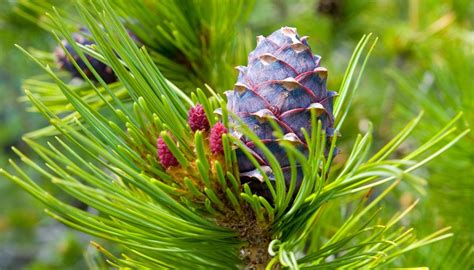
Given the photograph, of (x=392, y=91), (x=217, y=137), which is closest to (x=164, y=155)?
(x=217, y=137)

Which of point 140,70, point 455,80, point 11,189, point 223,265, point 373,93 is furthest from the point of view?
point 11,189

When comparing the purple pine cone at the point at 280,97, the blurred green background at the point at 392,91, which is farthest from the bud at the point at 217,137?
the blurred green background at the point at 392,91

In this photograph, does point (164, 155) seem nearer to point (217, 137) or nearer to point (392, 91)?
point (217, 137)

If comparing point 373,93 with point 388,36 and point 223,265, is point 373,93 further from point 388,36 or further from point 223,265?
point 223,265

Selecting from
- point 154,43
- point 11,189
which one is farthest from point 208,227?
point 11,189

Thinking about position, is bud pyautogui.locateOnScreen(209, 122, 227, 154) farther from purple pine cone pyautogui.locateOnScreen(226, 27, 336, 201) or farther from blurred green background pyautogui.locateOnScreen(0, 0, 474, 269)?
blurred green background pyautogui.locateOnScreen(0, 0, 474, 269)

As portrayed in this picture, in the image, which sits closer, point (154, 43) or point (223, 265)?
point (223, 265)

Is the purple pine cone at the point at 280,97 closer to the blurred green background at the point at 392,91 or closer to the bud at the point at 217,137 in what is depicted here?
the bud at the point at 217,137
